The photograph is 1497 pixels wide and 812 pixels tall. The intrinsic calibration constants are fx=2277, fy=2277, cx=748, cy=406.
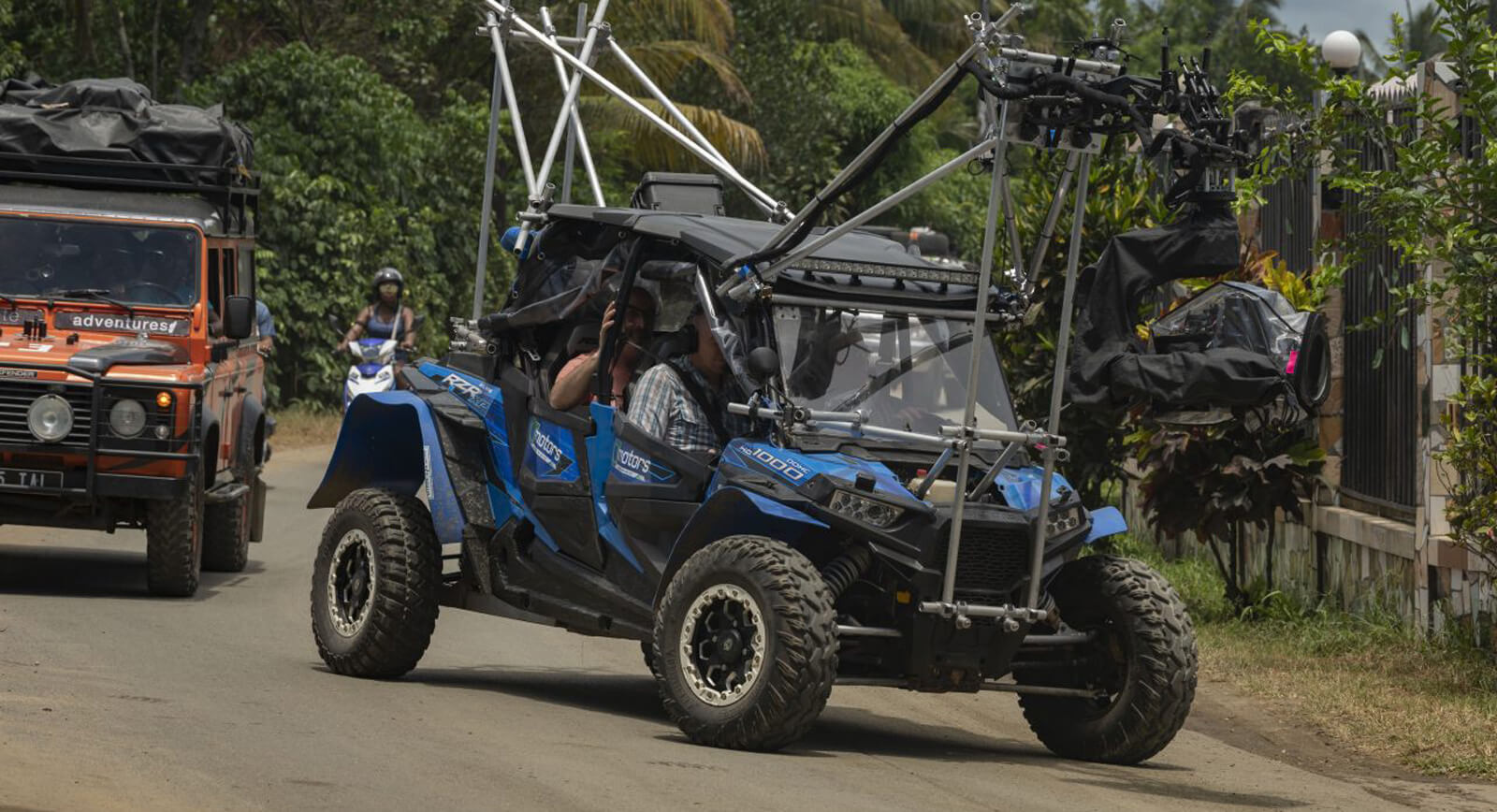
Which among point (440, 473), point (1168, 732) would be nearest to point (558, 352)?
point (440, 473)

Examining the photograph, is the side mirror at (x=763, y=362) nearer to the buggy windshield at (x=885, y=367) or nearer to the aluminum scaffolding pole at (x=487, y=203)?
the buggy windshield at (x=885, y=367)

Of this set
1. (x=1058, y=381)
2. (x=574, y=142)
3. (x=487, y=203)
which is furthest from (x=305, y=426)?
(x=1058, y=381)

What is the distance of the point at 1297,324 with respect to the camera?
8.95 metres

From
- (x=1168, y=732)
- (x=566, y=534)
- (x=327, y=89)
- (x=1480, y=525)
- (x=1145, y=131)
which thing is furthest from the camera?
(x=327, y=89)

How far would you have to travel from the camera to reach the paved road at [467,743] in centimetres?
777

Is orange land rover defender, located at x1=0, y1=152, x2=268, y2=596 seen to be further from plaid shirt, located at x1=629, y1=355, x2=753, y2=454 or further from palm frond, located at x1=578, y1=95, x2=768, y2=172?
palm frond, located at x1=578, y1=95, x2=768, y2=172

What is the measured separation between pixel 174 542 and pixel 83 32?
16320 mm

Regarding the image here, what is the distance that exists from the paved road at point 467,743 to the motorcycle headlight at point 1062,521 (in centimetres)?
99

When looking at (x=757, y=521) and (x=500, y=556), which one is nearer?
(x=757, y=521)

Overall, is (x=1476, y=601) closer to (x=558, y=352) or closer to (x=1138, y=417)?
(x=1138, y=417)

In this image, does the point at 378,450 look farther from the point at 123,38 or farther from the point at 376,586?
the point at 123,38

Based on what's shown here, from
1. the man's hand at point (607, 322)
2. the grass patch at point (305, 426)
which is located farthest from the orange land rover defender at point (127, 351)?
the grass patch at point (305, 426)

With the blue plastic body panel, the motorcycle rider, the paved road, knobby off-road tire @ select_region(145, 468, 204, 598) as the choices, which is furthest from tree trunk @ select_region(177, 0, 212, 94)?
the blue plastic body panel

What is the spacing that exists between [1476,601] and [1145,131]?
506cm
